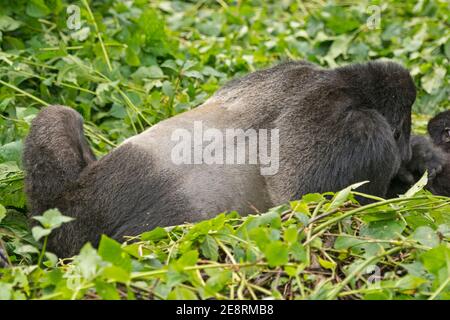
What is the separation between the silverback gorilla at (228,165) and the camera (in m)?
3.74

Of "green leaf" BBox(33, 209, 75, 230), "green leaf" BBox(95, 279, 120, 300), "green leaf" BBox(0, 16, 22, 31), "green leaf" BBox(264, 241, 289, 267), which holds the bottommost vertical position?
"green leaf" BBox(95, 279, 120, 300)

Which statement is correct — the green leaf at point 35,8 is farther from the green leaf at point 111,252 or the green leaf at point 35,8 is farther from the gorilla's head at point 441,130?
the green leaf at point 111,252

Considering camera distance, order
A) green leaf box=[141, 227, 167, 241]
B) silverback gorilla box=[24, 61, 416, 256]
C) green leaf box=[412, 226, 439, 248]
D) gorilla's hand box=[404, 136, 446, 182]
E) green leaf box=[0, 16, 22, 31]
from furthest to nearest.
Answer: green leaf box=[0, 16, 22, 31] → gorilla's hand box=[404, 136, 446, 182] → silverback gorilla box=[24, 61, 416, 256] → green leaf box=[141, 227, 167, 241] → green leaf box=[412, 226, 439, 248]

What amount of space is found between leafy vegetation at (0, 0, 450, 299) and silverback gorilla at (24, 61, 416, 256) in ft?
0.51

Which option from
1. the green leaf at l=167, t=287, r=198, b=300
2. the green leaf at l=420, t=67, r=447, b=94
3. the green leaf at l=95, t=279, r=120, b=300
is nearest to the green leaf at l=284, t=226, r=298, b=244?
the green leaf at l=167, t=287, r=198, b=300

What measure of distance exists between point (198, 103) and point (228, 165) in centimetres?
113

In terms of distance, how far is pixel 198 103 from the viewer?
16.1 ft

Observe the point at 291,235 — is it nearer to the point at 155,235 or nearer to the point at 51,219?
the point at 155,235

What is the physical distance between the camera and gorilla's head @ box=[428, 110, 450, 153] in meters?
4.61

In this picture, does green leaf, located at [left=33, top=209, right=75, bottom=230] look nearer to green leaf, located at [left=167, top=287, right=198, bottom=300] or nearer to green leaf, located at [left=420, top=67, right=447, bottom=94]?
green leaf, located at [left=167, top=287, right=198, bottom=300]

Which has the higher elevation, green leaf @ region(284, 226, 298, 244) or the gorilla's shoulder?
the gorilla's shoulder
